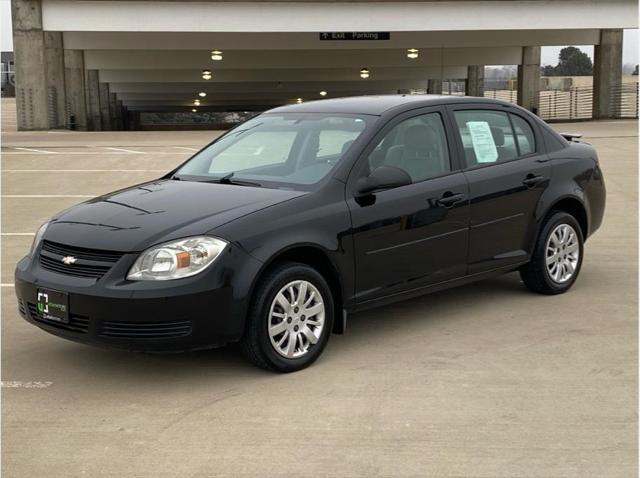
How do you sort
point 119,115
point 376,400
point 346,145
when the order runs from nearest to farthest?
1. point 376,400
2. point 346,145
3. point 119,115

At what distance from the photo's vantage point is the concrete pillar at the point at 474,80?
39906 mm

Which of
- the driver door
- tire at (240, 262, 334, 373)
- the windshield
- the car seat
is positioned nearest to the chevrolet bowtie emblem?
tire at (240, 262, 334, 373)

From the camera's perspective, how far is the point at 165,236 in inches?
189

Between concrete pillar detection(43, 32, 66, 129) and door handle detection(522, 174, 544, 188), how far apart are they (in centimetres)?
2385

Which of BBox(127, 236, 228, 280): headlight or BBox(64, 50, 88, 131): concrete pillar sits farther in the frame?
BBox(64, 50, 88, 131): concrete pillar

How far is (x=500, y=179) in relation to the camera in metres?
6.32

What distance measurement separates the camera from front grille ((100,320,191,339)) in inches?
184

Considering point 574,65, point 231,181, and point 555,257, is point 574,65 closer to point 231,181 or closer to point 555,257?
point 555,257

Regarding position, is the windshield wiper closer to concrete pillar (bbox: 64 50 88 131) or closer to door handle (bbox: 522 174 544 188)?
door handle (bbox: 522 174 544 188)

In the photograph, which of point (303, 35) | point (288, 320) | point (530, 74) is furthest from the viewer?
point (530, 74)

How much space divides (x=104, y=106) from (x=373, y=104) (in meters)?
33.9

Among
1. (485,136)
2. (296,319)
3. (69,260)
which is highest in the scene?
(485,136)

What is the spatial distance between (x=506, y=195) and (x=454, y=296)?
38.0 inches

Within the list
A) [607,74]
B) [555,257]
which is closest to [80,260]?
[555,257]
